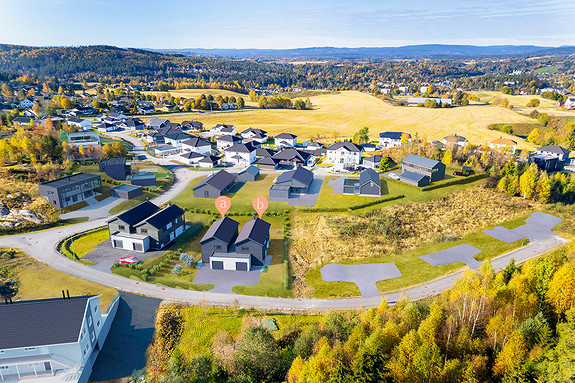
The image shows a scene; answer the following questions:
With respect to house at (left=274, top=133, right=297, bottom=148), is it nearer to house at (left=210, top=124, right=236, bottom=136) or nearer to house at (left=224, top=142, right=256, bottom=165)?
house at (left=224, top=142, right=256, bottom=165)

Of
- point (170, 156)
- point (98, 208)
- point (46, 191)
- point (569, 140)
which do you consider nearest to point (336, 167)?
point (170, 156)

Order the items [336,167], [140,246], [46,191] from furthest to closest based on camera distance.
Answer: [336,167]
[46,191]
[140,246]

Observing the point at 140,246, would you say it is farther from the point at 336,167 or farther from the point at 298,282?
the point at 336,167

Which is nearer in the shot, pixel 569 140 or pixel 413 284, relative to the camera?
pixel 413 284

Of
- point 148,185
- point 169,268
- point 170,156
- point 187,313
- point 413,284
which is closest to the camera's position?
point 187,313

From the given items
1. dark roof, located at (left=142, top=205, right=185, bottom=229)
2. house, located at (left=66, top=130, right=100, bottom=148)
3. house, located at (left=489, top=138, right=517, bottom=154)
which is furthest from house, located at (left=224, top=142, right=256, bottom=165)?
house, located at (left=489, top=138, right=517, bottom=154)

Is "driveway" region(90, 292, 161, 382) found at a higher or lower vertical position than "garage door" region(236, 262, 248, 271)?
lower

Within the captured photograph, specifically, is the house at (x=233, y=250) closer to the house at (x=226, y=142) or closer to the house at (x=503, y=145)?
the house at (x=226, y=142)
